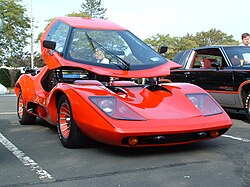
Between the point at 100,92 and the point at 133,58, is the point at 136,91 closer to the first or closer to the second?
the point at 100,92

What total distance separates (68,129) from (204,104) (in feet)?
5.52

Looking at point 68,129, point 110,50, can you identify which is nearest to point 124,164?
point 68,129

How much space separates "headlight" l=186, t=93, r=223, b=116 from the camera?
4531 mm

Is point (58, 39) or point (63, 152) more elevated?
point (58, 39)

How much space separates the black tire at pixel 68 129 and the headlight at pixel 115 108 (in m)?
0.50

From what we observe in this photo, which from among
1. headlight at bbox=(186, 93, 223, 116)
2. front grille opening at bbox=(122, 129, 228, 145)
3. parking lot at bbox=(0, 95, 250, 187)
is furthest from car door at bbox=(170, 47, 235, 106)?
front grille opening at bbox=(122, 129, 228, 145)

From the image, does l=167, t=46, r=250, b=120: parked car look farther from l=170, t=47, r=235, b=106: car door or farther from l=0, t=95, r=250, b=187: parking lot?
l=0, t=95, r=250, b=187: parking lot

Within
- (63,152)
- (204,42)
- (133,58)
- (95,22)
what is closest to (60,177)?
(63,152)

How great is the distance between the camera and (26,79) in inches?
271

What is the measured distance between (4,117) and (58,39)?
2.90 metres

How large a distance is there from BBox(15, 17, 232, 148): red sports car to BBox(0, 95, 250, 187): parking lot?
0.70 feet

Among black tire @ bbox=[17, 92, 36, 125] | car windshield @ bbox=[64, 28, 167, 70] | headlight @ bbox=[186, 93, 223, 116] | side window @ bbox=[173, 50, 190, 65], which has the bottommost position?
black tire @ bbox=[17, 92, 36, 125]

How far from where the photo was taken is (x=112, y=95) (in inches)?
171

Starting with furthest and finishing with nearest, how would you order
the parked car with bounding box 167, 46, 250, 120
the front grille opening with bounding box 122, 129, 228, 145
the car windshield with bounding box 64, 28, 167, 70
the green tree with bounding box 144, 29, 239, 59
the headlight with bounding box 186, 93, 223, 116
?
the green tree with bounding box 144, 29, 239, 59, the parked car with bounding box 167, 46, 250, 120, the car windshield with bounding box 64, 28, 167, 70, the headlight with bounding box 186, 93, 223, 116, the front grille opening with bounding box 122, 129, 228, 145
